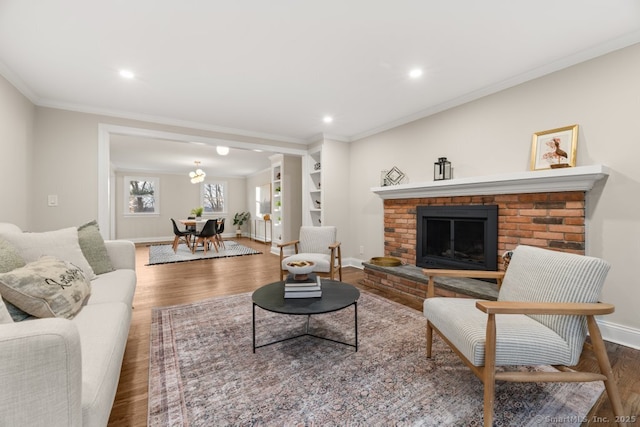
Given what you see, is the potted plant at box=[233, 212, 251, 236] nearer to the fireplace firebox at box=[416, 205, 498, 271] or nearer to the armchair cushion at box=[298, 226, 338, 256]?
the armchair cushion at box=[298, 226, 338, 256]

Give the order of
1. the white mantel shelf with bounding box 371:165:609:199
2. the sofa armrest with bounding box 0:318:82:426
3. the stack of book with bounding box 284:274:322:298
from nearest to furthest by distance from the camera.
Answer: the sofa armrest with bounding box 0:318:82:426, the stack of book with bounding box 284:274:322:298, the white mantel shelf with bounding box 371:165:609:199

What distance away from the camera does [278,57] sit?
90.7 inches

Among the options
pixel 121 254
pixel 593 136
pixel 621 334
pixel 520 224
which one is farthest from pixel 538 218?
pixel 121 254

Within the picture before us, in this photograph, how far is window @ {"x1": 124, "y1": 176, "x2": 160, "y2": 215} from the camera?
8.34 m

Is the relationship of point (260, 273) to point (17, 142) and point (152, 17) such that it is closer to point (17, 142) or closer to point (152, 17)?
point (17, 142)

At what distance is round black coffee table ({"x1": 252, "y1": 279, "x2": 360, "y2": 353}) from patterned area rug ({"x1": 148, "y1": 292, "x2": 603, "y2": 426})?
170mm

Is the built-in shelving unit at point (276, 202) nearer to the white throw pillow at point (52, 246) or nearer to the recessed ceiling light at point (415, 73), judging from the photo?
the recessed ceiling light at point (415, 73)

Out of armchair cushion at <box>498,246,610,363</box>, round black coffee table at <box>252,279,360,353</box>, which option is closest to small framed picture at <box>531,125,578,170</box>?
armchair cushion at <box>498,246,610,363</box>

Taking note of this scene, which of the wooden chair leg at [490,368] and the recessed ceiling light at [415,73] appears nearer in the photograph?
the wooden chair leg at [490,368]

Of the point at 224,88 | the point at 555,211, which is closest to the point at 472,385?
the point at 555,211

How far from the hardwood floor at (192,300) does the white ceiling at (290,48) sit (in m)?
2.29

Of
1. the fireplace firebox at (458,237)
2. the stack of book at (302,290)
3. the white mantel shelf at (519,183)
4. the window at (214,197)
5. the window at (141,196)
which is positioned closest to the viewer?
the stack of book at (302,290)

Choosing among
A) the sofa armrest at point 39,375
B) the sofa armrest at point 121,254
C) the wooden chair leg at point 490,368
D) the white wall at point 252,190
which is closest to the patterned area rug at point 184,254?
the white wall at point 252,190

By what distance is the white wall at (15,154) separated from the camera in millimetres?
2482
